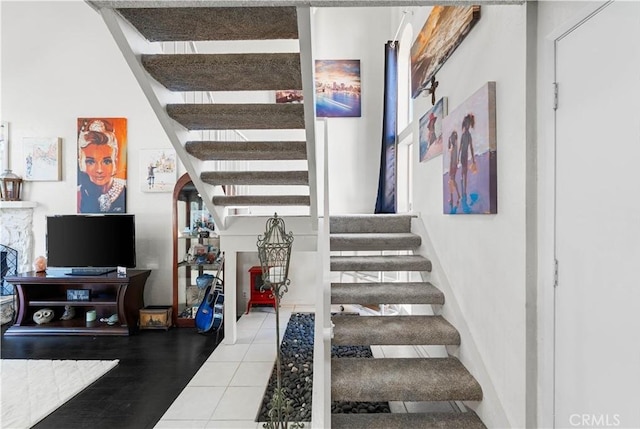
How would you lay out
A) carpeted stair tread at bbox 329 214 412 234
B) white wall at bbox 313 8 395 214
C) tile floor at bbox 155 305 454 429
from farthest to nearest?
white wall at bbox 313 8 395 214 < carpeted stair tread at bbox 329 214 412 234 < tile floor at bbox 155 305 454 429

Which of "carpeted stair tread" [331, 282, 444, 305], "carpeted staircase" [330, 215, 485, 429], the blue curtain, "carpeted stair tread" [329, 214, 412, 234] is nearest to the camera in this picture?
"carpeted staircase" [330, 215, 485, 429]

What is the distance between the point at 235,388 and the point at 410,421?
1442mm

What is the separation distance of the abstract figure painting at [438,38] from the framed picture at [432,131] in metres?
0.30

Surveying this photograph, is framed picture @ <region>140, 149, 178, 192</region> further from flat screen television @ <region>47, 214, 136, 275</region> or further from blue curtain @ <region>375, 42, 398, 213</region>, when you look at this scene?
blue curtain @ <region>375, 42, 398, 213</region>

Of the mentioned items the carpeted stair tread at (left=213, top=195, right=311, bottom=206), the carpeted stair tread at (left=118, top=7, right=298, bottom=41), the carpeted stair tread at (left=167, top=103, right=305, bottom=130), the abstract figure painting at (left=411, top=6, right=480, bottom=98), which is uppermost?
the abstract figure painting at (left=411, top=6, right=480, bottom=98)

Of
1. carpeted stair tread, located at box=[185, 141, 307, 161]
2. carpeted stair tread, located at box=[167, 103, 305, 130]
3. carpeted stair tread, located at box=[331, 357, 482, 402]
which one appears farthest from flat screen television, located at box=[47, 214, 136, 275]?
carpeted stair tread, located at box=[331, 357, 482, 402]

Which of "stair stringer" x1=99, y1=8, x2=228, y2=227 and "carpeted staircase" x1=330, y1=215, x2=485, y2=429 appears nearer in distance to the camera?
"stair stringer" x1=99, y1=8, x2=228, y2=227

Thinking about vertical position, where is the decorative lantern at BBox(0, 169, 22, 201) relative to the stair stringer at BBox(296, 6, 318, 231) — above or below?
below

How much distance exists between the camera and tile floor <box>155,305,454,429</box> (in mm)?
2051

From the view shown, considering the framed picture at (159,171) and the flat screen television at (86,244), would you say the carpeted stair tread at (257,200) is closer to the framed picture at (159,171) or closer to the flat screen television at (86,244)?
the framed picture at (159,171)

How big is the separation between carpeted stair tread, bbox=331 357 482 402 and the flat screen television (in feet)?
10.2

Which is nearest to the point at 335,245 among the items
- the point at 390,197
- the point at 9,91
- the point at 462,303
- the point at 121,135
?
the point at 462,303

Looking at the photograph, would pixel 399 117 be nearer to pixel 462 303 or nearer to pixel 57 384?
pixel 462 303

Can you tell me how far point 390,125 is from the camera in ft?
13.5
